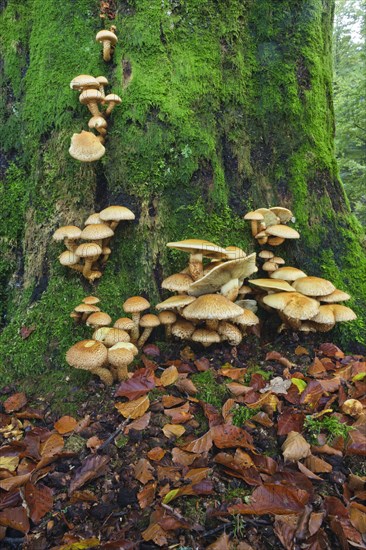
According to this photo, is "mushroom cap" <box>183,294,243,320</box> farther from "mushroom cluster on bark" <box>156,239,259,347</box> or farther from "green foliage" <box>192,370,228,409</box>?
"green foliage" <box>192,370,228,409</box>

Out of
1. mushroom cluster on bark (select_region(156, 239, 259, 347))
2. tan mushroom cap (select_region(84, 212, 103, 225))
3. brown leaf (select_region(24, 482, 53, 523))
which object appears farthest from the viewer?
tan mushroom cap (select_region(84, 212, 103, 225))

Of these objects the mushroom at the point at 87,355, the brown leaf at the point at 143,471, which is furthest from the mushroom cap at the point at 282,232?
the brown leaf at the point at 143,471

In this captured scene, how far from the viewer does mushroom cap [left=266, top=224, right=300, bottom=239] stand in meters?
3.78

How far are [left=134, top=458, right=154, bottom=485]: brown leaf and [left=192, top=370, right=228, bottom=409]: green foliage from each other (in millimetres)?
743

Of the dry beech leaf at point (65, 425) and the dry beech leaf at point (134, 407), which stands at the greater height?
the dry beech leaf at point (134, 407)

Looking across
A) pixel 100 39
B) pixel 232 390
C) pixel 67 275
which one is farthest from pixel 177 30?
pixel 232 390

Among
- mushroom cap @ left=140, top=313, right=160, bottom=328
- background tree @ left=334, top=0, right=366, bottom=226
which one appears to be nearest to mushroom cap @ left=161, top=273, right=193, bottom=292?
mushroom cap @ left=140, top=313, right=160, bottom=328

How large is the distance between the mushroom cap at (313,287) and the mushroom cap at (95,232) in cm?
190

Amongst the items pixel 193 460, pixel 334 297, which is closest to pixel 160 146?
pixel 334 297

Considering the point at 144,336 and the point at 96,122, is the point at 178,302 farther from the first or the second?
the point at 96,122

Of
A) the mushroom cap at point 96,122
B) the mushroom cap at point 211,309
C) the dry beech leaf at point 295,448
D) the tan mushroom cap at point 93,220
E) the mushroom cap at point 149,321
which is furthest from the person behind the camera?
the mushroom cap at point 96,122

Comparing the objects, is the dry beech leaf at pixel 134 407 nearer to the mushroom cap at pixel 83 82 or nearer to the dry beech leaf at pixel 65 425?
the dry beech leaf at pixel 65 425

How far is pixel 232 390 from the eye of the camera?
2973 mm

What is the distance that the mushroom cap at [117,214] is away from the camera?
11.1 ft
